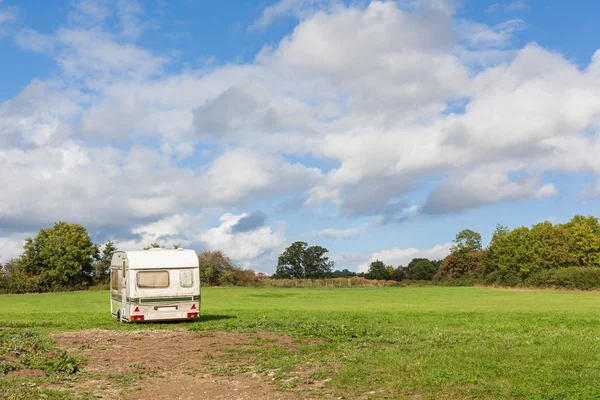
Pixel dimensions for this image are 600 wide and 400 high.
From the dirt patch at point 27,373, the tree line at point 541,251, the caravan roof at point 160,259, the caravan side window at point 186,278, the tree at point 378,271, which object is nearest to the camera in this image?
the dirt patch at point 27,373

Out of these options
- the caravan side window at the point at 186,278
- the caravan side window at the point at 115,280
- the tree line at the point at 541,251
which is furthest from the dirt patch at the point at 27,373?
the tree line at the point at 541,251

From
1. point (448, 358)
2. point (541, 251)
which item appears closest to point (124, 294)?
point (448, 358)

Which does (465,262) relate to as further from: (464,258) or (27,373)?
(27,373)

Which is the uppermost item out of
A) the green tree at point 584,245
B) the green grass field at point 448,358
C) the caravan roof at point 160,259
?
the green tree at point 584,245

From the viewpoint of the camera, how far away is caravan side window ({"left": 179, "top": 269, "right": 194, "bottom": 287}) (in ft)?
78.8

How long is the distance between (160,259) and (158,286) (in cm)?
114

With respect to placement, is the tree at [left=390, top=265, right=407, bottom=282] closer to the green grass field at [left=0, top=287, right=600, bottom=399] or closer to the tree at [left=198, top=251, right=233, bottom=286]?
the tree at [left=198, top=251, right=233, bottom=286]

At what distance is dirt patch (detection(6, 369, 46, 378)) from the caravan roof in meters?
11.1

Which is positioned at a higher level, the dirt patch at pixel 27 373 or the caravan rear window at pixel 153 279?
the caravan rear window at pixel 153 279

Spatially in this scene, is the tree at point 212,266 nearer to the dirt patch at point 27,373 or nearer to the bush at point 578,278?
the bush at point 578,278

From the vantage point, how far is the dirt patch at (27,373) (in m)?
12.1

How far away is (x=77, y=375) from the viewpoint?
12.6 meters

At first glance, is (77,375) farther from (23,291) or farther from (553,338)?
(23,291)

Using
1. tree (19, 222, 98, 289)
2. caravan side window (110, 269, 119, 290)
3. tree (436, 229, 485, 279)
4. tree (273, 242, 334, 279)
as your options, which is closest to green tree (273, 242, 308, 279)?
tree (273, 242, 334, 279)
